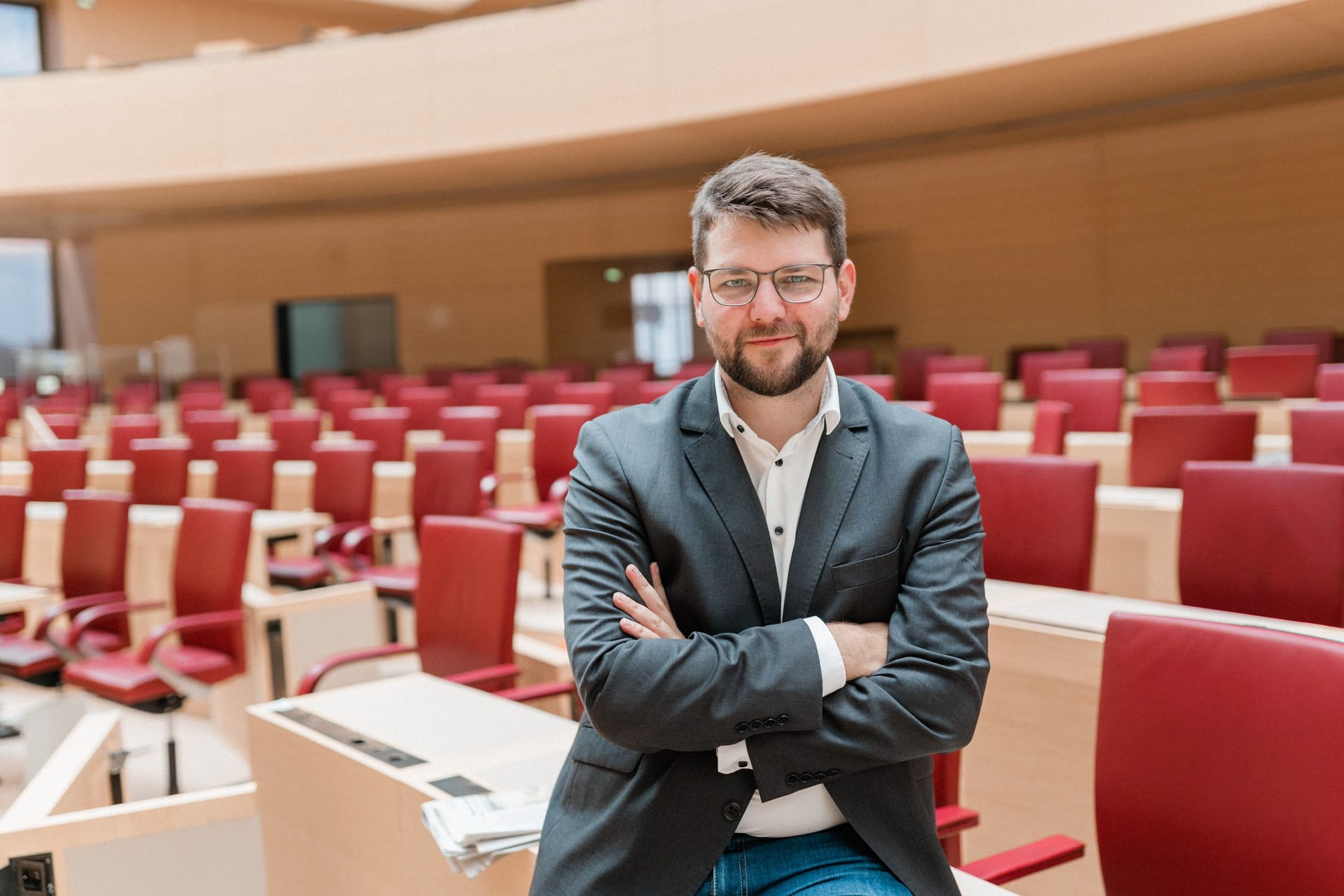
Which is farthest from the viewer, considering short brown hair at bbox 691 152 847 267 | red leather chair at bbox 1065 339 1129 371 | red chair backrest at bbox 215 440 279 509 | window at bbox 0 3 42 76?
window at bbox 0 3 42 76

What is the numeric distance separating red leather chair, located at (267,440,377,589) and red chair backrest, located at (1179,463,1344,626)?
3.33 metres

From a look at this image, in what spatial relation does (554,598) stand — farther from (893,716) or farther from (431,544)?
(893,716)

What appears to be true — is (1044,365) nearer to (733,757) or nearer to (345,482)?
→ (345,482)

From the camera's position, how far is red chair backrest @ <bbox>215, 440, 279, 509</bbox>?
5207 millimetres

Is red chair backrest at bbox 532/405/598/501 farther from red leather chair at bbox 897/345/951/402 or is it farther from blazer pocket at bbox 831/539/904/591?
blazer pocket at bbox 831/539/904/591

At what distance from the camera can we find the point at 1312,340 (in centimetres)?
754

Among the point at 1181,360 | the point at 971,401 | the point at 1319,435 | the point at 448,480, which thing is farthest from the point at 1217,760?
the point at 1181,360

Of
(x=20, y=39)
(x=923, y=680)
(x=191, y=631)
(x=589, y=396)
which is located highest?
(x=20, y=39)

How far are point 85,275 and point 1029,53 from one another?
39.3 feet

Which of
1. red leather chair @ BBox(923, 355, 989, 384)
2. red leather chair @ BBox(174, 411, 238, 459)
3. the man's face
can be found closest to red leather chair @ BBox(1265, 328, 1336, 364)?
red leather chair @ BBox(923, 355, 989, 384)

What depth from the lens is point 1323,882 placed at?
4.20 ft

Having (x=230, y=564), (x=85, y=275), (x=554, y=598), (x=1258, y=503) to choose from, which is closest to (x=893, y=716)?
(x=1258, y=503)

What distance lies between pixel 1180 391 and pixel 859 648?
4.72 m

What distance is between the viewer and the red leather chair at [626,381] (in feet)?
24.9
